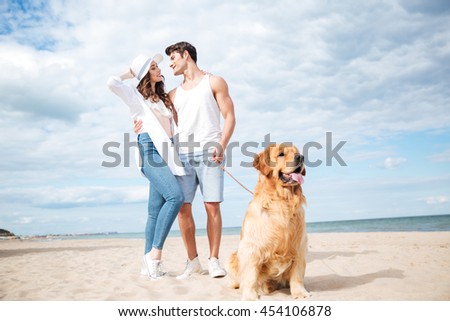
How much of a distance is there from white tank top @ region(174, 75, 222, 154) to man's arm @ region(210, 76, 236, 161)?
58mm

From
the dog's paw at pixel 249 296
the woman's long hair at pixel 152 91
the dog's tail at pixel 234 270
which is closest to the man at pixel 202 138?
the woman's long hair at pixel 152 91

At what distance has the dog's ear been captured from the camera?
3.06 meters

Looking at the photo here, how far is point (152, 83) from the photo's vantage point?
12.8 feet

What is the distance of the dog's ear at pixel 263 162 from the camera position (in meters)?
3.06

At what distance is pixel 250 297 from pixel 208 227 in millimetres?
1217

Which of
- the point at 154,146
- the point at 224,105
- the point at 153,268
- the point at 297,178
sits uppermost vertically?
the point at 224,105

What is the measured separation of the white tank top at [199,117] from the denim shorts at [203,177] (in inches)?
3.9

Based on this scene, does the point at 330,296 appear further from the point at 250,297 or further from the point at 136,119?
the point at 136,119

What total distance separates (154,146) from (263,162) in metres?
1.31

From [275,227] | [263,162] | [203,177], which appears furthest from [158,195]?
[275,227]

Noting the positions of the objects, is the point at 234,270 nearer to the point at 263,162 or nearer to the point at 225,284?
the point at 225,284

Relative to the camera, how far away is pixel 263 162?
309 cm
